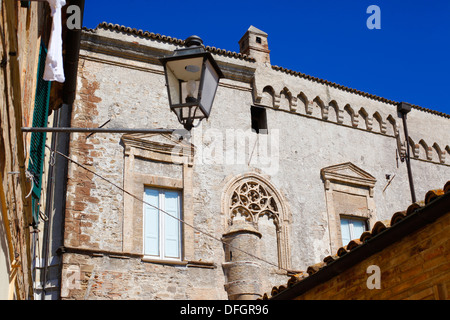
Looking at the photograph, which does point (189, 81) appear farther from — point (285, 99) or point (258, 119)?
point (285, 99)

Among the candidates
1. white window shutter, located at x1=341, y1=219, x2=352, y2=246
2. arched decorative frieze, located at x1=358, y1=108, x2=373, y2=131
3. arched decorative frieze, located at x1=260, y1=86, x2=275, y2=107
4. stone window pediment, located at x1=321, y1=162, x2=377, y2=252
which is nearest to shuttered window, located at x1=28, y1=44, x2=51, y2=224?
arched decorative frieze, located at x1=260, y1=86, x2=275, y2=107

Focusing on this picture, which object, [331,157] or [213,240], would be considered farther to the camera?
[331,157]

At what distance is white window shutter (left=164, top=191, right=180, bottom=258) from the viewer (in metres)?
12.8

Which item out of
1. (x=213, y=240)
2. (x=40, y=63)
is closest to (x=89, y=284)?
(x=213, y=240)

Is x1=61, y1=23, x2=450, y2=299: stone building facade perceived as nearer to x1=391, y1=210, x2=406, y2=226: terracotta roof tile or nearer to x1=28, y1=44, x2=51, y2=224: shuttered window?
x1=28, y1=44, x2=51, y2=224: shuttered window

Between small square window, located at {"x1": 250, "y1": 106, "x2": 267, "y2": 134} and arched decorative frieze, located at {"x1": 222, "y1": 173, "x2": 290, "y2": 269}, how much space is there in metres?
1.49

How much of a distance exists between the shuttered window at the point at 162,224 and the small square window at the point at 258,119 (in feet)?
10.2

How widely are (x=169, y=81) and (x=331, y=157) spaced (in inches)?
417

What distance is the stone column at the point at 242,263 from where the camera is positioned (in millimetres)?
12500

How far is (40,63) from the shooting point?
26.3 ft
